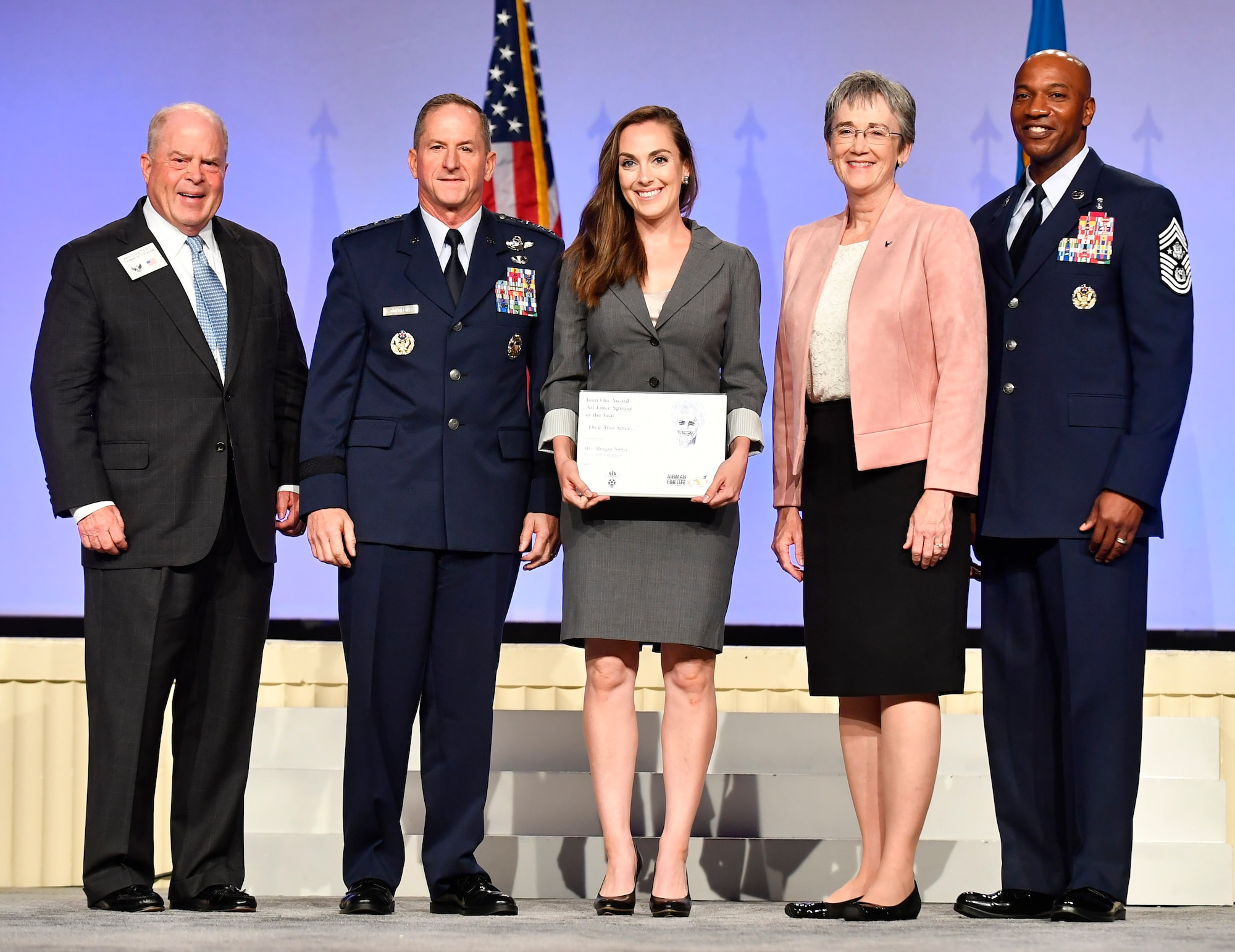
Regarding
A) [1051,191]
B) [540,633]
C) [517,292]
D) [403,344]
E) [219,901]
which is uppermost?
[1051,191]

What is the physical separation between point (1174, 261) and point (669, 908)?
5.19 feet

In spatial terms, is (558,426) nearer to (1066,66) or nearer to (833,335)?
(833,335)

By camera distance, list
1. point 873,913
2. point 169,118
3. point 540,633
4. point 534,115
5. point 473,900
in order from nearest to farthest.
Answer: point 873,913 < point 473,900 < point 169,118 < point 540,633 < point 534,115

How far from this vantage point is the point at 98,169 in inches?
196

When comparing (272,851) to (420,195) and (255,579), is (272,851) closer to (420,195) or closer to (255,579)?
(255,579)

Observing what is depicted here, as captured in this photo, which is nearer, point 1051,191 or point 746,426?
point 746,426

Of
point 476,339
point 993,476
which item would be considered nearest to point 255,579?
point 476,339

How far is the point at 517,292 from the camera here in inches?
112

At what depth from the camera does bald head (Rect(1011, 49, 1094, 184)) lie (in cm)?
279

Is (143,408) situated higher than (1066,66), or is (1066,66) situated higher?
(1066,66)

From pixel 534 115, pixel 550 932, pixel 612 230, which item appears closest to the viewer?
pixel 550 932

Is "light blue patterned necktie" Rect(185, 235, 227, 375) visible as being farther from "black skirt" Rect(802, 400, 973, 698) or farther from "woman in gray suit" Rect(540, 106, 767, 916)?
"black skirt" Rect(802, 400, 973, 698)

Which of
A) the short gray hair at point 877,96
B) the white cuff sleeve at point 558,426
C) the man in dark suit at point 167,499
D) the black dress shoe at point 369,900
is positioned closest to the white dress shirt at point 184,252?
the man in dark suit at point 167,499

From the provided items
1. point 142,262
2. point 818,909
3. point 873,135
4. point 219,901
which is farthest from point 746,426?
point 219,901
